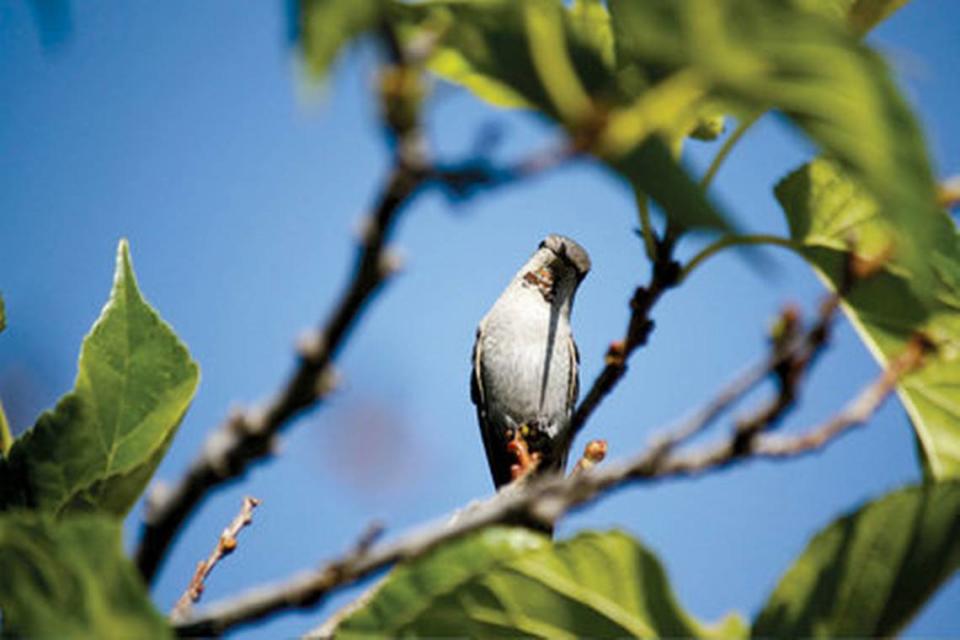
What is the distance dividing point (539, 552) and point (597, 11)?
46.3 inches

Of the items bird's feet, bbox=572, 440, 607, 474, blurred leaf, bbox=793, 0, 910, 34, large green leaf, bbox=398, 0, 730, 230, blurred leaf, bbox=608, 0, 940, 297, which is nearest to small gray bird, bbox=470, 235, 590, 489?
bird's feet, bbox=572, 440, 607, 474

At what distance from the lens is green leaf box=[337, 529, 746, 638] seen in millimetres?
1402

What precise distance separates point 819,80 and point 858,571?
0.96 m

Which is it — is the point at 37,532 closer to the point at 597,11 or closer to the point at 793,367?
the point at 793,367

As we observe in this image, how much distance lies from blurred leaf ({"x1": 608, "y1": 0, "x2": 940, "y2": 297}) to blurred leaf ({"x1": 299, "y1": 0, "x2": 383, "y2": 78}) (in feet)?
0.97

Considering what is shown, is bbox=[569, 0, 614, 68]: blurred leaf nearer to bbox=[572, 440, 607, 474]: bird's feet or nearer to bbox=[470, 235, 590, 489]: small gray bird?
bbox=[572, 440, 607, 474]: bird's feet

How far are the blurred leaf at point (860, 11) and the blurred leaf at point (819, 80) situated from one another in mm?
1037

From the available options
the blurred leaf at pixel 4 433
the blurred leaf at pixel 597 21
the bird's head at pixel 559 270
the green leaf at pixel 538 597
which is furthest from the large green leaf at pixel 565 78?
the bird's head at pixel 559 270

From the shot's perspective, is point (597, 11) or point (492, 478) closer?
point (597, 11)

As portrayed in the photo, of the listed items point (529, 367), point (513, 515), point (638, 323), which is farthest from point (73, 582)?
point (529, 367)

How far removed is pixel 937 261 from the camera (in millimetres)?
1778

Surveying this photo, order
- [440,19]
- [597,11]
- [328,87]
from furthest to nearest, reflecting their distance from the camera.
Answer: [597,11], [440,19], [328,87]

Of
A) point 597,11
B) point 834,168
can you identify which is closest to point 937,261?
point 834,168

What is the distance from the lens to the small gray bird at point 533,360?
552 centimetres
